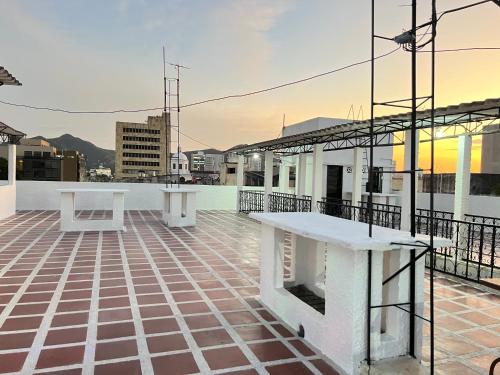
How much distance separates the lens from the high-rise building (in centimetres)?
8481

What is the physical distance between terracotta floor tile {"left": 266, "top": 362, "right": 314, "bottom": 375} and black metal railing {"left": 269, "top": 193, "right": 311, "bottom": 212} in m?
9.10

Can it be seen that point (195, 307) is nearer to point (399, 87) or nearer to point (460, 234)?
point (460, 234)

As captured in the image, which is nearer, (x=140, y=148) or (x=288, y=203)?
(x=288, y=203)

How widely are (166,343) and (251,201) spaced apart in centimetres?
1232

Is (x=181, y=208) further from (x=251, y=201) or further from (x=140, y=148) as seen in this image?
(x=140, y=148)

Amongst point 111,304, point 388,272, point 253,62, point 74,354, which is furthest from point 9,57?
point 388,272

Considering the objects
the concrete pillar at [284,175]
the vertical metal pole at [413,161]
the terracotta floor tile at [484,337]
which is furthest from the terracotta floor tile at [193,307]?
the concrete pillar at [284,175]

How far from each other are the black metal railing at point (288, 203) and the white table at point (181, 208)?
3153 millimetres

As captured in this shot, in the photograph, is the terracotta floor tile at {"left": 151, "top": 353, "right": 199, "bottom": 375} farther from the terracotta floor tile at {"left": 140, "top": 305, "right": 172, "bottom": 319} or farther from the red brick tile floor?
the terracotta floor tile at {"left": 140, "top": 305, "right": 172, "bottom": 319}

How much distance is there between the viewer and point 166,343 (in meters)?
3.20

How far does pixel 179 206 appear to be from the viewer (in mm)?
10688

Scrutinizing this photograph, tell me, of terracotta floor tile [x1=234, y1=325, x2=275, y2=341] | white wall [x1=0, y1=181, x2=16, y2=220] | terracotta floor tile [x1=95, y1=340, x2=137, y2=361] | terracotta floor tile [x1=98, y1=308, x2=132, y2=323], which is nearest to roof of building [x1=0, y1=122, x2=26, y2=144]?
white wall [x1=0, y1=181, x2=16, y2=220]

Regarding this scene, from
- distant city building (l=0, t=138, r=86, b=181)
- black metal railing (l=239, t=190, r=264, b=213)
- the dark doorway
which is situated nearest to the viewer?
black metal railing (l=239, t=190, r=264, b=213)

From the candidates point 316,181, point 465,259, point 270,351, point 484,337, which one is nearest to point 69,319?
point 270,351
